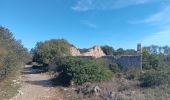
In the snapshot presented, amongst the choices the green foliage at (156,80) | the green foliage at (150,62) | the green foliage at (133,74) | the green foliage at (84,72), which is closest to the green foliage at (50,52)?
the green foliage at (150,62)

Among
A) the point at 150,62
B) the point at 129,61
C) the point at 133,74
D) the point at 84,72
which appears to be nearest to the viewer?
the point at 84,72

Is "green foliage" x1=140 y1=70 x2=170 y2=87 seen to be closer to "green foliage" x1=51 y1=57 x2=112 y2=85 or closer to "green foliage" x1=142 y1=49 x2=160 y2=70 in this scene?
"green foliage" x1=51 y1=57 x2=112 y2=85

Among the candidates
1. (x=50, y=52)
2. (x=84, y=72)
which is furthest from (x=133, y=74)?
(x=50, y=52)

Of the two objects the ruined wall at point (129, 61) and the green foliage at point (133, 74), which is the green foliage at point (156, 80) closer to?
the green foliage at point (133, 74)

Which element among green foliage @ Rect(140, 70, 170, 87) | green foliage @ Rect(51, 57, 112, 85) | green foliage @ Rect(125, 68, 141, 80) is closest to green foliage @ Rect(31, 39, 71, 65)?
green foliage @ Rect(125, 68, 141, 80)

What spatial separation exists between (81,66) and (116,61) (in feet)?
25.7

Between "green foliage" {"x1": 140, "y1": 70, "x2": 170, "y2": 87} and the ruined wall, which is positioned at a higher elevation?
the ruined wall

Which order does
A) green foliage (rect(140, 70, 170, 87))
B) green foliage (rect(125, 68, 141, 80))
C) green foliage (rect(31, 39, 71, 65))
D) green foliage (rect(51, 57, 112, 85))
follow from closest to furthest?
green foliage (rect(140, 70, 170, 87)) < green foliage (rect(51, 57, 112, 85)) < green foliage (rect(125, 68, 141, 80)) < green foliage (rect(31, 39, 71, 65))

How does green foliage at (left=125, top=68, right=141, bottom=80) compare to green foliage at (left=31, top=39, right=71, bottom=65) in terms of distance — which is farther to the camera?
green foliage at (left=31, top=39, right=71, bottom=65)

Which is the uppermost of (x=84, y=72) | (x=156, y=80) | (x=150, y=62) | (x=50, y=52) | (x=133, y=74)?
(x=50, y=52)

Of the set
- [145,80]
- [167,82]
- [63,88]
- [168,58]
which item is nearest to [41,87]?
[63,88]

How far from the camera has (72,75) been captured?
29.4 meters

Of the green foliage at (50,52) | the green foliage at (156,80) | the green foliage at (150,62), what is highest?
the green foliage at (50,52)

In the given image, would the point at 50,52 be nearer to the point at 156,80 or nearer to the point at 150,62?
the point at 150,62
